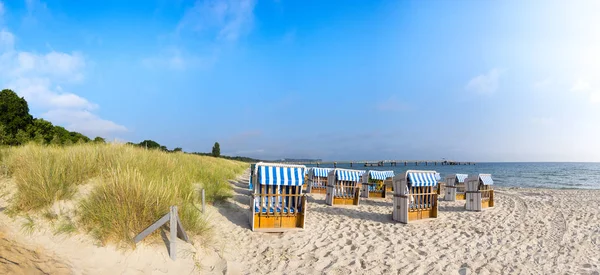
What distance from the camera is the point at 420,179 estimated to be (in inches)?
358

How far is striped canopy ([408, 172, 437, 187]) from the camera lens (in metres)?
8.88

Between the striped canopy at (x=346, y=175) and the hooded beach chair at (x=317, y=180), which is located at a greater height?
the striped canopy at (x=346, y=175)

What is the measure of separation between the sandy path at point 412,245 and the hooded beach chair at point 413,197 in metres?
0.37

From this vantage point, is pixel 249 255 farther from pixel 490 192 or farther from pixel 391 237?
A: pixel 490 192

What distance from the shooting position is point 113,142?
411 inches

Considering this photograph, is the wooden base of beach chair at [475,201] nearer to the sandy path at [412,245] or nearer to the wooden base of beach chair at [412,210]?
the sandy path at [412,245]

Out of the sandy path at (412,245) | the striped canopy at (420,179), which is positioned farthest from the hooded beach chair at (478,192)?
the striped canopy at (420,179)

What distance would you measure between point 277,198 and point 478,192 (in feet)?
28.5

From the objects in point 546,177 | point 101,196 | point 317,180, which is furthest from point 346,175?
point 546,177

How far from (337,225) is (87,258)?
5860 mm

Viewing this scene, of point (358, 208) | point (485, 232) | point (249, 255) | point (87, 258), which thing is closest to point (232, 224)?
point (249, 255)

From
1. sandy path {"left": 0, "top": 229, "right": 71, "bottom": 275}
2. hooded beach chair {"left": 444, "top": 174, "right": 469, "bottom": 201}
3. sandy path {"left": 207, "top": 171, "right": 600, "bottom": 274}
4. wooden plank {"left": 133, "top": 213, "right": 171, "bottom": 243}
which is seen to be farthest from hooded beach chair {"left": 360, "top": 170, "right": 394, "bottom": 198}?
sandy path {"left": 0, "top": 229, "right": 71, "bottom": 275}

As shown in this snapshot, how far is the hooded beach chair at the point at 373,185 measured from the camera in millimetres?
15414

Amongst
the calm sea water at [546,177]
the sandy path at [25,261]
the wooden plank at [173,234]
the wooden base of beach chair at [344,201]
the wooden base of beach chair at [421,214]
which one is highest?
the wooden plank at [173,234]
